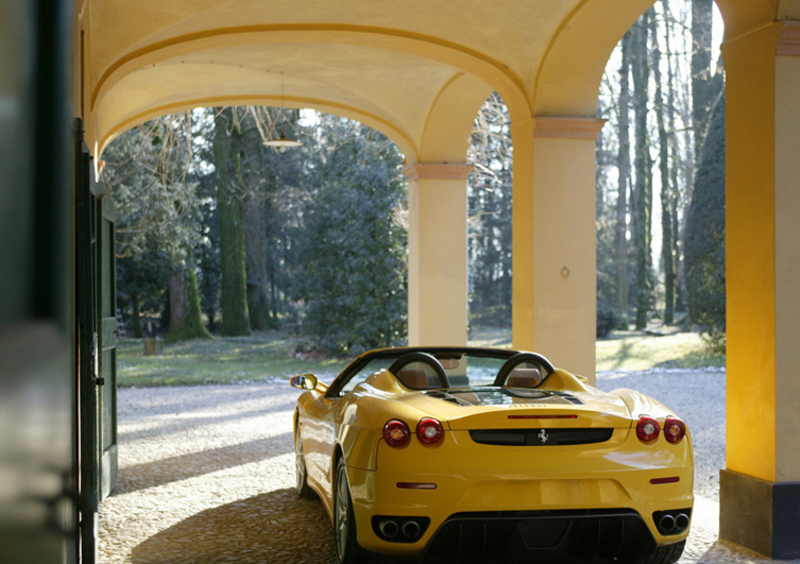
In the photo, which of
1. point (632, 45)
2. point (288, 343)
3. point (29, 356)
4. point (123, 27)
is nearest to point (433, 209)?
point (123, 27)

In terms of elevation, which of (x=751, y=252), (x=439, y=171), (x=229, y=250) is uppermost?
(x=439, y=171)

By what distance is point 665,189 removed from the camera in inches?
1400

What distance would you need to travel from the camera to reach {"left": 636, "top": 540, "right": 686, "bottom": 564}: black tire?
4242 millimetres

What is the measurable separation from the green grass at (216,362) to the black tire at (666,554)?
549 inches

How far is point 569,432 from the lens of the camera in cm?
396

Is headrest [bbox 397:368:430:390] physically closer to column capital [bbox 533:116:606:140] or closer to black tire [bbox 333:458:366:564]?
black tire [bbox 333:458:366:564]

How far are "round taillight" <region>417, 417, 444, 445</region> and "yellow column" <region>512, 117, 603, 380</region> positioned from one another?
16.0ft

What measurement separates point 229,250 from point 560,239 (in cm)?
2053

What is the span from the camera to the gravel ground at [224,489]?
513cm

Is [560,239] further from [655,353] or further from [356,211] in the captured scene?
[655,353]

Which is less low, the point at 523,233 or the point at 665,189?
the point at 665,189

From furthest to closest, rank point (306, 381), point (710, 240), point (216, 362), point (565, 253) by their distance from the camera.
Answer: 1. point (216, 362)
2. point (710, 240)
3. point (565, 253)
4. point (306, 381)

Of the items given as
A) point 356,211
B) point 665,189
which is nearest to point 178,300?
point 356,211

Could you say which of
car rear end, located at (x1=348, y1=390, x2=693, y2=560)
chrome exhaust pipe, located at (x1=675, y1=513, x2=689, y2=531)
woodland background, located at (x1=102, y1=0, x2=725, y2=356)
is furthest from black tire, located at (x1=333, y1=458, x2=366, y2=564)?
woodland background, located at (x1=102, y1=0, x2=725, y2=356)
